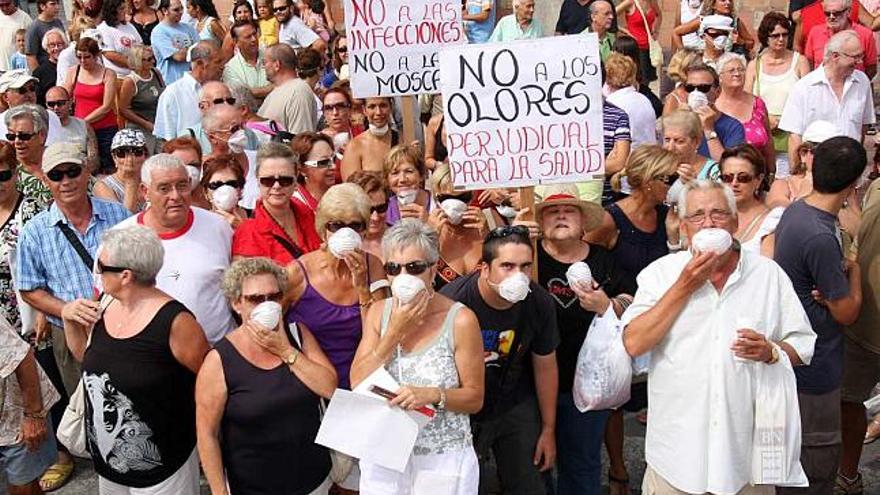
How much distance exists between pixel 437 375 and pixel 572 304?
1.16 metres

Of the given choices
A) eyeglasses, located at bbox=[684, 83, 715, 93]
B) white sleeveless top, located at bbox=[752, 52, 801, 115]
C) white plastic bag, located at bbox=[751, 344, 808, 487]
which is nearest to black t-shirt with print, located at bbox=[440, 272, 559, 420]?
white plastic bag, located at bbox=[751, 344, 808, 487]

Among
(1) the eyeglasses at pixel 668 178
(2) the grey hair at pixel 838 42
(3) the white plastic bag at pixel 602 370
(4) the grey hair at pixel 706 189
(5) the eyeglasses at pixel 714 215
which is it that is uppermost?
(4) the grey hair at pixel 706 189

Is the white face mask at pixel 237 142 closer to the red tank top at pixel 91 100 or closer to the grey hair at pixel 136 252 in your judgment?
the grey hair at pixel 136 252

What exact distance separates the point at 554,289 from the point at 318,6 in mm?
8907

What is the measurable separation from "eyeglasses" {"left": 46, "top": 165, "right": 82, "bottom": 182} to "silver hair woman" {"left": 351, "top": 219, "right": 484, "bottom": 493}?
7.13 ft

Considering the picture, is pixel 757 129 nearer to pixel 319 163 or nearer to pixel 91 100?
pixel 319 163

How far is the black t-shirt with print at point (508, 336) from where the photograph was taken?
4414 mm

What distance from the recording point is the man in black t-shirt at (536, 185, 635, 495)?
489 centimetres

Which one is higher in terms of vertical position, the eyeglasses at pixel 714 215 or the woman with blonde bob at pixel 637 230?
the eyeglasses at pixel 714 215

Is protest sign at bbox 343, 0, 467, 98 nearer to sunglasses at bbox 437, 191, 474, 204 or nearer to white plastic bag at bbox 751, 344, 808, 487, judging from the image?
sunglasses at bbox 437, 191, 474, 204

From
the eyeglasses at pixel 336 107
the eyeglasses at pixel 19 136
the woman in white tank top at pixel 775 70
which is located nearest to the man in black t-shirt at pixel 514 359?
the eyeglasses at pixel 19 136

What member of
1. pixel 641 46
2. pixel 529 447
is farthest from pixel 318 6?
pixel 529 447

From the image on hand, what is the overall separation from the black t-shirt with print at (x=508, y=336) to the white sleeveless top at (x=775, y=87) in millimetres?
4644

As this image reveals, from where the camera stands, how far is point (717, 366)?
3834 millimetres
